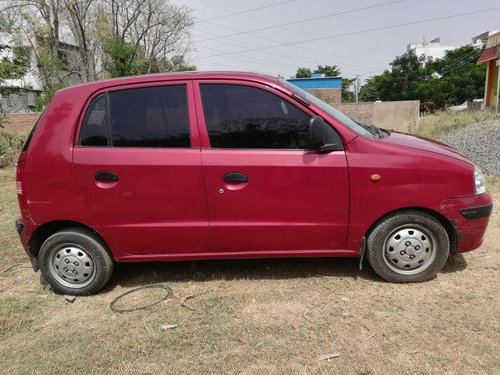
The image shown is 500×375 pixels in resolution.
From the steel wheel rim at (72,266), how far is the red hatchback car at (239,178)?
0.14 metres

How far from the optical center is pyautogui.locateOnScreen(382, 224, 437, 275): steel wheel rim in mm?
3568

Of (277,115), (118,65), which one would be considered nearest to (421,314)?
(277,115)

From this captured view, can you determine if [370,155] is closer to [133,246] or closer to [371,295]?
[371,295]

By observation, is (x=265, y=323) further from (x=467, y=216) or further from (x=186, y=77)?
(x=186, y=77)

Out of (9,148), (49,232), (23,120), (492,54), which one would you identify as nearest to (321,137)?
(49,232)

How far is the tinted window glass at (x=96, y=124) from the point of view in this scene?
140 inches

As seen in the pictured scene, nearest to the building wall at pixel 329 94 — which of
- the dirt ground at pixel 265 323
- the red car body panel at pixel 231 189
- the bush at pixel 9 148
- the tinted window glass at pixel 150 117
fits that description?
the bush at pixel 9 148

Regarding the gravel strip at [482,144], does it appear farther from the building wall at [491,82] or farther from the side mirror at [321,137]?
the building wall at [491,82]

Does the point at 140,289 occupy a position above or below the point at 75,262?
below

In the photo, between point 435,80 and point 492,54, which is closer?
point 492,54

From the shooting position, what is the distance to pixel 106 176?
138 inches

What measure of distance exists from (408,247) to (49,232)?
319 centimetres

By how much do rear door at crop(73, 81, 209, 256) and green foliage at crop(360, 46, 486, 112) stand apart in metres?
42.1

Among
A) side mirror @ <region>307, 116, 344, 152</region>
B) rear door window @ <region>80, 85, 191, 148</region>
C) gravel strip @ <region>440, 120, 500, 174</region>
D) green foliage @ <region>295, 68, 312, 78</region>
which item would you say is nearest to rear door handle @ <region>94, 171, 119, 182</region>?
rear door window @ <region>80, 85, 191, 148</region>
